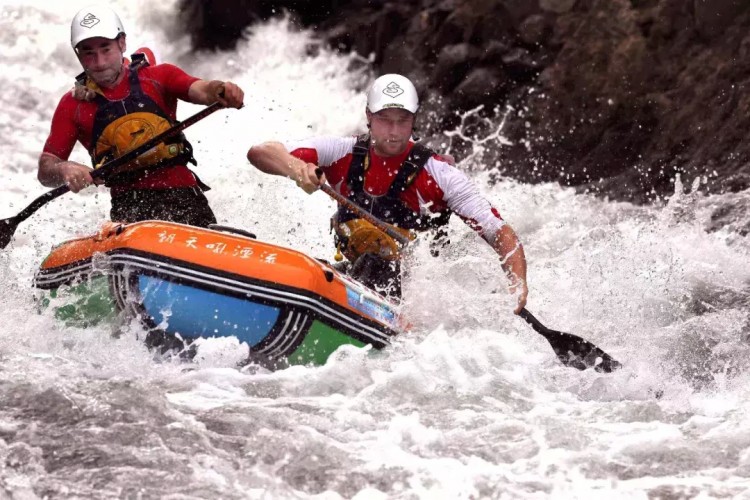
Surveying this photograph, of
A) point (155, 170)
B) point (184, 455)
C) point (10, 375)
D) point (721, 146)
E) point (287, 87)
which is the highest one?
point (287, 87)

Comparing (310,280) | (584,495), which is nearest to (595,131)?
(310,280)

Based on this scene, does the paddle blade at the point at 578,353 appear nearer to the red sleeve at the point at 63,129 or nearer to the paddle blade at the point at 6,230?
the red sleeve at the point at 63,129

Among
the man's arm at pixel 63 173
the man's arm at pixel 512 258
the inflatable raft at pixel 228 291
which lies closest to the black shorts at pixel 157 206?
the man's arm at pixel 63 173

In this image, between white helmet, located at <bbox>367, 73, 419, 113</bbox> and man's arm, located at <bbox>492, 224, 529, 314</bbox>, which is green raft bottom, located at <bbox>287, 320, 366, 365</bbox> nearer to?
man's arm, located at <bbox>492, 224, 529, 314</bbox>

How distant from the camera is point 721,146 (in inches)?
354

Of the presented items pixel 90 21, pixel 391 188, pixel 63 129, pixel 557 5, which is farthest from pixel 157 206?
pixel 557 5

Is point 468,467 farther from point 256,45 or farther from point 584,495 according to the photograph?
point 256,45

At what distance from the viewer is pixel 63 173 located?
548cm

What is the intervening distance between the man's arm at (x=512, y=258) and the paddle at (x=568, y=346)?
0.12 meters

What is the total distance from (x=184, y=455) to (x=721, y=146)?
20.8 ft

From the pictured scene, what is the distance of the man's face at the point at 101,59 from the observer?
568 centimetres

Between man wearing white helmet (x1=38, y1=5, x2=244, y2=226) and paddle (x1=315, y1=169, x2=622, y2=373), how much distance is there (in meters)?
0.98

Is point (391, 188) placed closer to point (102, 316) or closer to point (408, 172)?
point (408, 172)

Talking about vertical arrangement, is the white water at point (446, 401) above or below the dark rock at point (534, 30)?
below
